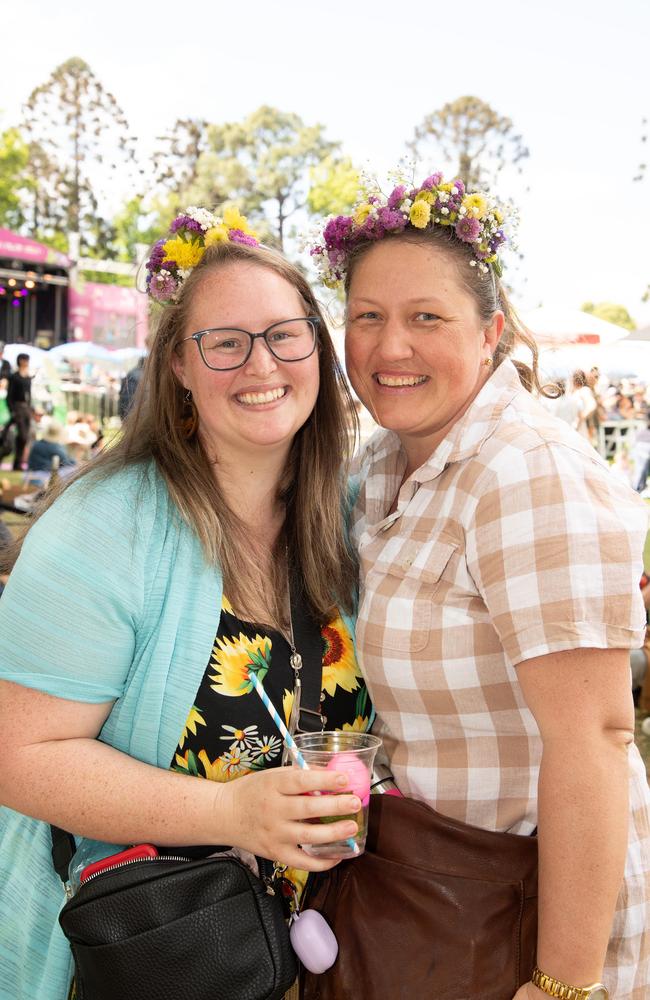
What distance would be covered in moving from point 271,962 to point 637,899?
31.0 inches

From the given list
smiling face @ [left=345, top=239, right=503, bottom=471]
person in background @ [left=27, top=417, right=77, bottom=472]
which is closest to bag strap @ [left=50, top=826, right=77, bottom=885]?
smiling face @ [left=345, top=239, right=503, bottom=471]

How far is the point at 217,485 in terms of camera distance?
222 centimetres

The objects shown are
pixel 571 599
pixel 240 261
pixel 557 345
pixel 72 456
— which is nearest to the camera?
pixel 571 599

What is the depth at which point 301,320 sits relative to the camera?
220 centimetres

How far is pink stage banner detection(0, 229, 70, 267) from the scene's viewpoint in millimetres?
26109

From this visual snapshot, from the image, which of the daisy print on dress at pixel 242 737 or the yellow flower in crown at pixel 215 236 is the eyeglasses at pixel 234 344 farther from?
the daisy print on dress at pixel 242 737

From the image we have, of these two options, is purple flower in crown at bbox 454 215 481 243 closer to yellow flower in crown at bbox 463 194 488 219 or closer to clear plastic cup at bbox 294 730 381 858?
yellow flower in crown at bbox 463 194 488 219

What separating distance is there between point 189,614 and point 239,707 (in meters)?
0.24

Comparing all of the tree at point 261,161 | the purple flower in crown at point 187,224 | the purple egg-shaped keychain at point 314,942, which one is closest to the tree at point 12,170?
the tree at point 261,161

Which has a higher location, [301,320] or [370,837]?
[301,320]

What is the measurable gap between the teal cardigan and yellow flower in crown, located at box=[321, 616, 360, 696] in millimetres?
339

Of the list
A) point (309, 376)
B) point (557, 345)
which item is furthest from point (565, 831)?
point (557, 345)

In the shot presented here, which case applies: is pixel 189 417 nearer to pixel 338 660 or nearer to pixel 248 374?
pixel 248 374

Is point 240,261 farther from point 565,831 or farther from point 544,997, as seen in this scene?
point 544,997
